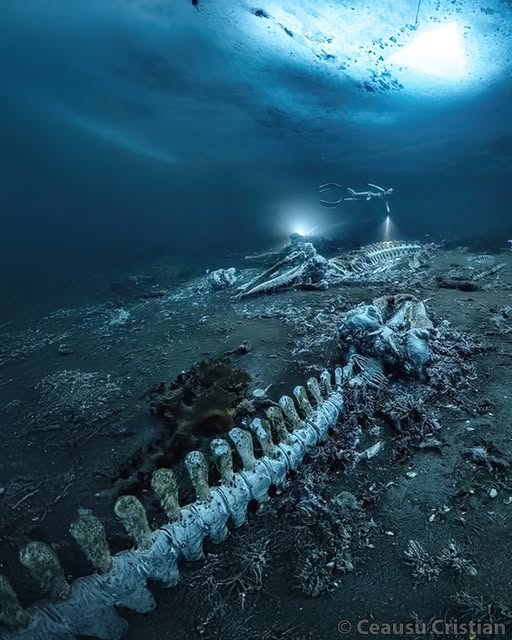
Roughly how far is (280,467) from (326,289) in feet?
15.9

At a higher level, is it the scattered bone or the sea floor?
the scattered bone

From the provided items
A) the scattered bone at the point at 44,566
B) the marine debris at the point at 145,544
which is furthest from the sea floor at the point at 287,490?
Result: the scattered bone at the point at 44,566

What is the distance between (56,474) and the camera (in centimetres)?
272

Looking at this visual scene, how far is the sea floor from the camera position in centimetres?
158

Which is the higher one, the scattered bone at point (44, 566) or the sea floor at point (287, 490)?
the scattered bone at point (44, 566)

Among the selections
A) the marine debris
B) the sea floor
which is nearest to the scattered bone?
the marine debris

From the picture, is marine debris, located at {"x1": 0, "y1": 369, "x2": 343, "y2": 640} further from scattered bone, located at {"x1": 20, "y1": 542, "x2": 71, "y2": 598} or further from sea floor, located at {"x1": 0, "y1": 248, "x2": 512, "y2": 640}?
sea floor, located at {"x1": 0, "y1": 248, "x2": 512, "y2": 640}

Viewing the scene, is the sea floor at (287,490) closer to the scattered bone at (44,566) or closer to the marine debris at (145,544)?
the marine debris at (145,544)

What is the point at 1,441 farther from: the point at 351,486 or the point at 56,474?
the point at 351,486

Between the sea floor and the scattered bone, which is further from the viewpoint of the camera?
the sea floor

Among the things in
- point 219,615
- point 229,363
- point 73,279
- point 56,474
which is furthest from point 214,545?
point 73,279

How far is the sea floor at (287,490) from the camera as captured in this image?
1.58 metres

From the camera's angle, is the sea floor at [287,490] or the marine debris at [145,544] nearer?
the marine debris at [145,544]

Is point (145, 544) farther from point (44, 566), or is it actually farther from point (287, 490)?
point (287, 490)
